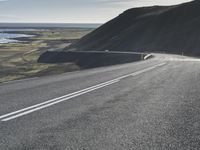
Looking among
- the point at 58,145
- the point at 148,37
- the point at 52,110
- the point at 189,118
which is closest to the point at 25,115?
the point at 52,110

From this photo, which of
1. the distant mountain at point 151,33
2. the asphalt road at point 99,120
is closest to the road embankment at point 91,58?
the distant mountain at point 151,33

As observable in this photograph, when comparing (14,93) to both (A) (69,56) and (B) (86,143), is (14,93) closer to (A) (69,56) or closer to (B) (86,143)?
(B) (86,143)

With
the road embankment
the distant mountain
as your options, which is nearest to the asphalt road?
the road embankment

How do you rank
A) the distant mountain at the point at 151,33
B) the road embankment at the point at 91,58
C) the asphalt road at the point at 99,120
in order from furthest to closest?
the distant mountain at the point at 151,33 < the road embankment at the point at 91,58 < the asphalt road at the point at 99,120

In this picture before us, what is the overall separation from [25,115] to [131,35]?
93.7 m

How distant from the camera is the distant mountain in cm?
8369

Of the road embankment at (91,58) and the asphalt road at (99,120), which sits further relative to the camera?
the road embankment at (91,58)

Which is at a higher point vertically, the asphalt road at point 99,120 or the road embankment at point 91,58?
the asphalt road at point 99,120

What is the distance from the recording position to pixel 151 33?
3819 inches

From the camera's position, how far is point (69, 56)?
81.6 metres

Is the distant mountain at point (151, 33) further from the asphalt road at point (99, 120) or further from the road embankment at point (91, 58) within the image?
the asphalt road at point (99, 120)

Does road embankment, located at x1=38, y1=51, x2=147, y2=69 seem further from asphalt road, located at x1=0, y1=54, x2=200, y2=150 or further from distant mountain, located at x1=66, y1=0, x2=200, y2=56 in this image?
asphalt road, located at x1=0, y1=54, x2=200, y2=150

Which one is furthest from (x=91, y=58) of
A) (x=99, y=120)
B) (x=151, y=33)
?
(x=99, y=120)

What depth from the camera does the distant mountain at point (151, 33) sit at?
83688mm
